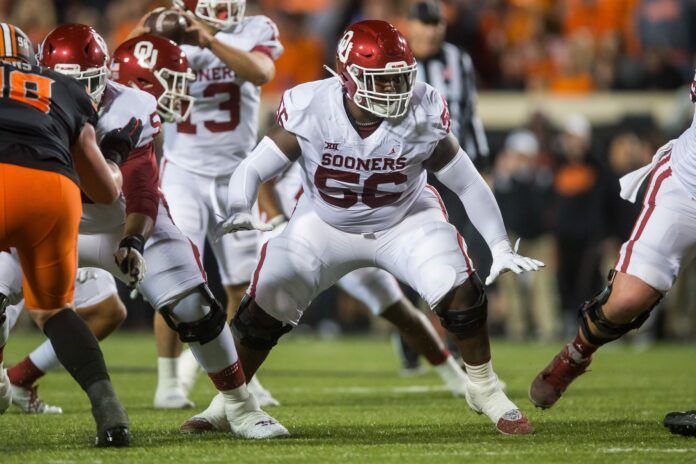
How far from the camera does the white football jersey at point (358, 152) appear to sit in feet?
14.9

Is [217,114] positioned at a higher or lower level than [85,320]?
higher

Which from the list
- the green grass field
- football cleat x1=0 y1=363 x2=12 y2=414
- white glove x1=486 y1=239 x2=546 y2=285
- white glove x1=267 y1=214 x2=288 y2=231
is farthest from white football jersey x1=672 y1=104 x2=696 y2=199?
football cleat x1=0 y1=363 x2=12 y2=414

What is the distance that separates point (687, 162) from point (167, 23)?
236 centimetres

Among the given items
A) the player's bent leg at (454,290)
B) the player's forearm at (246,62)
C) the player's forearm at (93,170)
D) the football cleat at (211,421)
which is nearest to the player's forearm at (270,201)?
the player's forearm at (246,62)

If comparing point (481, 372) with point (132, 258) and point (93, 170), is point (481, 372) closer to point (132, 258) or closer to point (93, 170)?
point (132, 258)

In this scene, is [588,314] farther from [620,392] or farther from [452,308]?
[620,392]

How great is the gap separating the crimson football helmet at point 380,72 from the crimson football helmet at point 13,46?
118 cm

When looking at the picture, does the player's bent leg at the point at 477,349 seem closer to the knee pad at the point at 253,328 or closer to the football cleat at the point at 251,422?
the knee pad at the point at 253,328

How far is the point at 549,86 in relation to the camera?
38.6 ft

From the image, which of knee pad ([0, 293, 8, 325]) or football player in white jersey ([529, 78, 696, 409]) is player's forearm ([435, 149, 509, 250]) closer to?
football player in white jersey ([529, 78, 696, 409])

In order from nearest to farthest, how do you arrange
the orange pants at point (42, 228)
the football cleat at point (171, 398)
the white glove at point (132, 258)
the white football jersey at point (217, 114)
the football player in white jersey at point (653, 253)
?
the orange pants at point (42, 228)
the white glove at point (132, 258)
the football player in white jersey at point (653, 253)
the football cleat at point (171, 398)
the white football jersey at point (217, 114)

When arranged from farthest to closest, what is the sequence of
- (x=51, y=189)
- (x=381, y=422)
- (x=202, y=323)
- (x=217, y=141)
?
(x=217, y=141) → (x=381, y=422) → (x=202, y=323) → (x=51, y=189)

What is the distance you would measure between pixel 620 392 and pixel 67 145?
3.50 meters

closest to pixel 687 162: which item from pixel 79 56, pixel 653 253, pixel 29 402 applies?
pixel 653 253
